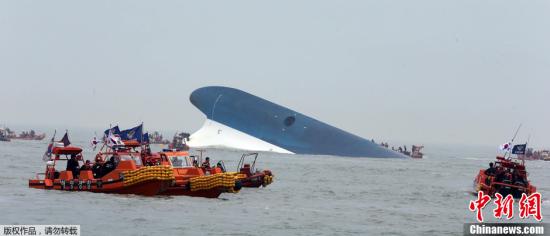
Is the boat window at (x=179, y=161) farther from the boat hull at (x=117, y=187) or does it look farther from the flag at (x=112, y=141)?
the boat hull at (x=117, y=187)

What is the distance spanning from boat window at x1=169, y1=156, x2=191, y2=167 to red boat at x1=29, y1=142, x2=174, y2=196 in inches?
99.9

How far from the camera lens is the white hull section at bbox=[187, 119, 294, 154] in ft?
479

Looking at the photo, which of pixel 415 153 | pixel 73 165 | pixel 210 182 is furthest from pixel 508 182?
pixel 415 153

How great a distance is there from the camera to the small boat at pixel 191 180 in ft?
169

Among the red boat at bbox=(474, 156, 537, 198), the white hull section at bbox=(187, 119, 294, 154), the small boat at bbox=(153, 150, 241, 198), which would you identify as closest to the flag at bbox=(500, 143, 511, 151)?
the red boat at bbox=(474, 156, 537, 198)

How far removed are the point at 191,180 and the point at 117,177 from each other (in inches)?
159

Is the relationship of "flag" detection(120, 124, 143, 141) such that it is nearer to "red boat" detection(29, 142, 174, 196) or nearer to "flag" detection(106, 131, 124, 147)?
"flag" detection(106, 131, 124, 147)

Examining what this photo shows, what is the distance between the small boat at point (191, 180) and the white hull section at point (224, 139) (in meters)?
90.9

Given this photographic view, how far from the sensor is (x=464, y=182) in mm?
88812

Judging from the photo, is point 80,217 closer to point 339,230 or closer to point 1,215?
point 1,215

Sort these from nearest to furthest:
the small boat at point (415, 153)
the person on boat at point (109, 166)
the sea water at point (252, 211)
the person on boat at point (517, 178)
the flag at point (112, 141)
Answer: the sea water at point (252, 211) < the person on boat at point (109, 166) < the flag at point (112, 141) < the person on boat at point (517, 178) < the small boat at point (415, 153)

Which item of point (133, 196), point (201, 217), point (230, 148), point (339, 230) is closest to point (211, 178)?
point (133, 196)

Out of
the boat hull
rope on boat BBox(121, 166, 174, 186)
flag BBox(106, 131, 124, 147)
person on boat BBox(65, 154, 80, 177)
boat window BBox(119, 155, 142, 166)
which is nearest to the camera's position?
rope on boat BBox(121, 166, 174, 186)

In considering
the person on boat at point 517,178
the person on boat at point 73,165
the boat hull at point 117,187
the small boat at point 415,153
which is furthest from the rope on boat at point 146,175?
the small boat at point 415,153
